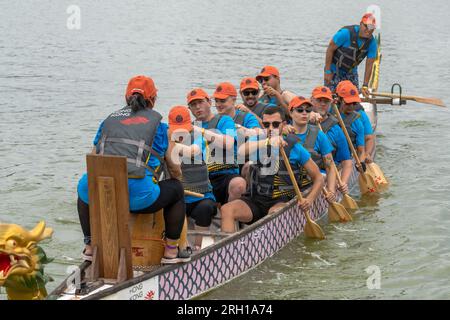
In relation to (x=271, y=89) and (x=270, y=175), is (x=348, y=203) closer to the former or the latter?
(x=271, y=89)

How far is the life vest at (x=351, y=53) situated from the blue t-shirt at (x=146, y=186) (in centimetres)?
795

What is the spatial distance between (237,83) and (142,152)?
754 inches

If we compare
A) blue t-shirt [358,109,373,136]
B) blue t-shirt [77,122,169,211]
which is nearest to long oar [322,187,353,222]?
blue t-shirt [358,109,373,136]

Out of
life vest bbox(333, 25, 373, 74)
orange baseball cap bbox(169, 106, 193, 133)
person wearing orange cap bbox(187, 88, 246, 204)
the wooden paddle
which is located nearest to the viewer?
the wooden paddle

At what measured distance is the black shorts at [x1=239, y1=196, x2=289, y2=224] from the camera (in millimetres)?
10719

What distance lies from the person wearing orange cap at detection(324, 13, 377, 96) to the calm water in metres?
2.34

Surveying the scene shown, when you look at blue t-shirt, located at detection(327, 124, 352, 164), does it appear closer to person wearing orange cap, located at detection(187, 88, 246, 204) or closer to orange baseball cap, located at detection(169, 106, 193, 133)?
person wearing orange cap, located at detection(187, 88, 246, 204)

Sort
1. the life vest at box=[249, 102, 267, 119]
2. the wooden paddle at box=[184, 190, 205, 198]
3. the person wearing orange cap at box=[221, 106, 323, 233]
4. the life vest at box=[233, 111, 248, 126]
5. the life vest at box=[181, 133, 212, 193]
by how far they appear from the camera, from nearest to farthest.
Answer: the wooden paddle at box=[184, 190, 205, 198] < the life vest at box=[181, 133, 212, 193] < the person wearing orange cap at box=[221, 106, 323, 233] < the life vest at box=[233, 111, 248, 126] < the life vest at box=[249, 102, 267, 119]

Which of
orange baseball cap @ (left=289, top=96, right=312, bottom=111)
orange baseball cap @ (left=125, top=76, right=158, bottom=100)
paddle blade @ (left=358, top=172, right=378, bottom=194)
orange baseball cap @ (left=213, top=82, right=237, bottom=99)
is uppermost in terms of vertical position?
orange baseball cap @ (left=125, top=76, right=158, bottom=100)

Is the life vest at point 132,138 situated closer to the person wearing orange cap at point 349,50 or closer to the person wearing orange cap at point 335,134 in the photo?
the person wearing orange cap at point 335,134

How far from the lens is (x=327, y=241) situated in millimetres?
12047

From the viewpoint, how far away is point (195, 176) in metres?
10.1

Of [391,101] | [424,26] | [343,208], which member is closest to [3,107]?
[391,101]
